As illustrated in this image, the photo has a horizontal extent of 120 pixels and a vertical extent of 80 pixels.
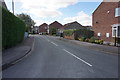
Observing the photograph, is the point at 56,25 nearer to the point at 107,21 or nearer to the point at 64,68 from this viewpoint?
the point at 107,21

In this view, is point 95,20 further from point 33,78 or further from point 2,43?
point 33,78

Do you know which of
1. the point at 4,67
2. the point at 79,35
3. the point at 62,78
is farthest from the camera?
the point at 79,35

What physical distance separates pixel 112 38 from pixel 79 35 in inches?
428

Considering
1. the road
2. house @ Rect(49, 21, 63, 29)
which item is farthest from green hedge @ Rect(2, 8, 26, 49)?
house @ Rect(49, 21, 63, 29)

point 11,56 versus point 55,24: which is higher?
point 55,24

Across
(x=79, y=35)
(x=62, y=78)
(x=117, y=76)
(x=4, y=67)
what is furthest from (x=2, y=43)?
(x=79, y=35)

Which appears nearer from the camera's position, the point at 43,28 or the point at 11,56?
the point at 11,56

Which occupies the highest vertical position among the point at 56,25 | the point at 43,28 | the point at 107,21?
the point at 56,25

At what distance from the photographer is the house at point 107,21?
22.8 m

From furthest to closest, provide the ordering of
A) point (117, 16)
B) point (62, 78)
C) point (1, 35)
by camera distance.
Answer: point (117, 16) < point (1, 35) < point (62, 78)

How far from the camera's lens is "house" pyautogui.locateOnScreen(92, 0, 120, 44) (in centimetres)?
2280

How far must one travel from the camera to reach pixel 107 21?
25.0m

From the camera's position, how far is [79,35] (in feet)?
110

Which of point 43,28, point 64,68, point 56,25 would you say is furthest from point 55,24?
point 64,68
